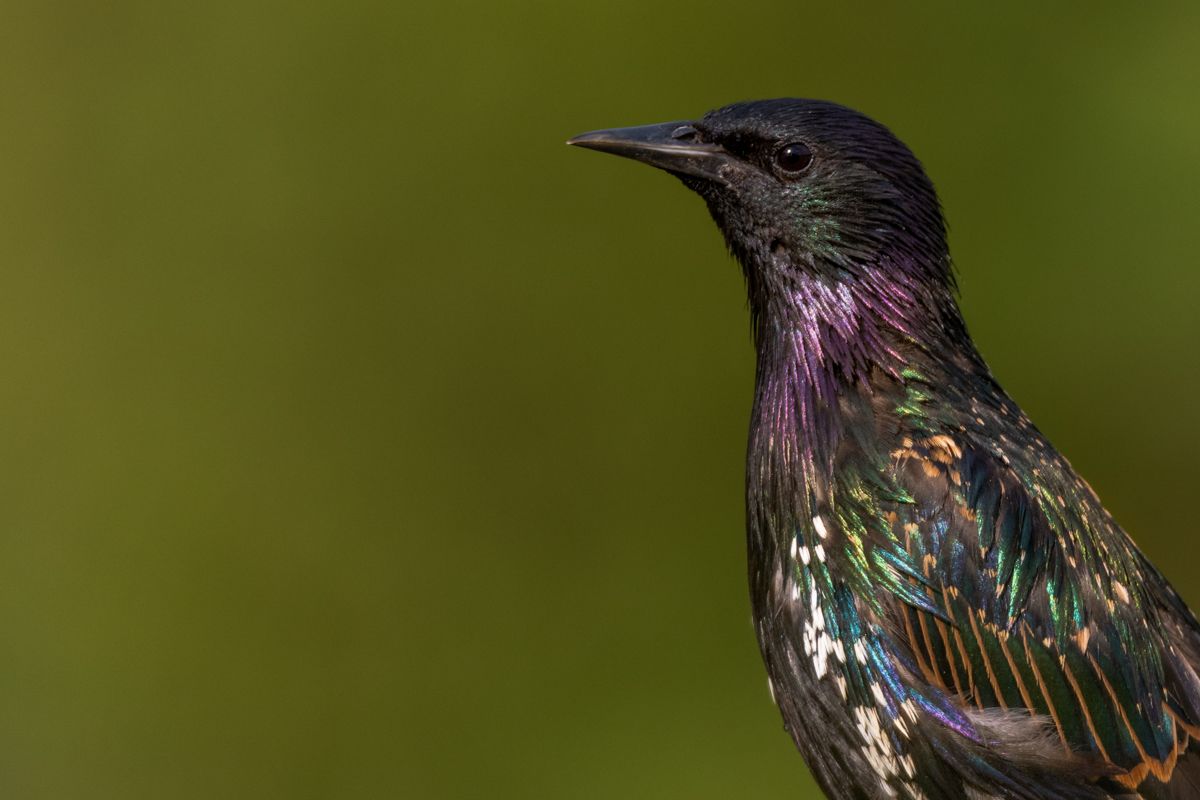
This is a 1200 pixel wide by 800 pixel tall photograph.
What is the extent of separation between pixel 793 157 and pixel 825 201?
0.47 feet

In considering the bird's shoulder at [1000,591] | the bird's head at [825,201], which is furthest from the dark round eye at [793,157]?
the bird's shoulder at [1000,591]

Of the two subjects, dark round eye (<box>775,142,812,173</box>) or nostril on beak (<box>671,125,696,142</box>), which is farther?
nostril on beak (<box>671,125,696,142</box>)

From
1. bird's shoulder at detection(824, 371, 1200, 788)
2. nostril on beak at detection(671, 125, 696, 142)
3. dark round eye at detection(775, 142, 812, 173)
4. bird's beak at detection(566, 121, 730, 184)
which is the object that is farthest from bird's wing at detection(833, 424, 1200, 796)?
nostril on beak at detection(671, 125, 696, 142)

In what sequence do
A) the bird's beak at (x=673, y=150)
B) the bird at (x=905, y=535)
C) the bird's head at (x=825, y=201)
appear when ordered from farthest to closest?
the bird's beak at (x=673, y=150)
the bird's head at (x=825, y=201)
the bird at (x=905, y=535)

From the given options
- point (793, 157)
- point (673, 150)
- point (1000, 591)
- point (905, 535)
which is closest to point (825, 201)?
point (793, 157)

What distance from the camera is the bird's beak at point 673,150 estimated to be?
4.37 meters

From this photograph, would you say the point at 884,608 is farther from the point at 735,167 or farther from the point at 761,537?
the point at 735,167

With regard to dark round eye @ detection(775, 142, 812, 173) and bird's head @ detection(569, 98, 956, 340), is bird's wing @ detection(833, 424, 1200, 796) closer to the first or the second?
bird's head @ detection(569, 98, 956, 340)

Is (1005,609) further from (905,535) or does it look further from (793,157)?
(793,157)

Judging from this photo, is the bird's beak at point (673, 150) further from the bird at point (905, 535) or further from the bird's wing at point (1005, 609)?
the bird's wing at point (1005, 609)

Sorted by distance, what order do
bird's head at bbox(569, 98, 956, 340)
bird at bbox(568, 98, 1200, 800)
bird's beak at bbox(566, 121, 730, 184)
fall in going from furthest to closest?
1. bird's beak at bbox(566, 121, 730, 184)
2. bird's head at bbox(569, 98, 956, 340)
3. bird at bbox(568, 98, 1200, 800)

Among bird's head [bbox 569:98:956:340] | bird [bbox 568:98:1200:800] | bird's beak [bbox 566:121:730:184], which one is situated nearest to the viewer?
bird [bbox 568:98:1200:800]

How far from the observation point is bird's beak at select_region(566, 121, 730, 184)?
437cm

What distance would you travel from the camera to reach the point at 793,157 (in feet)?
14.0
